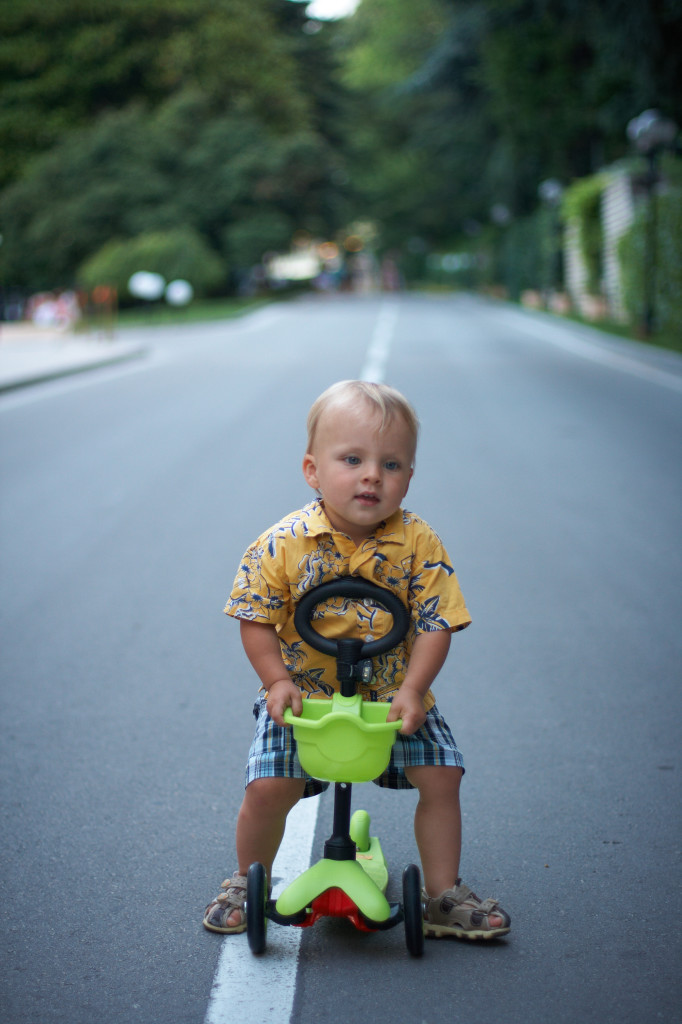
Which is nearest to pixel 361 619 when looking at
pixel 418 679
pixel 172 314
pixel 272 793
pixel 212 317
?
pixel 418 679

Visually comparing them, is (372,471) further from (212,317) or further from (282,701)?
(212,317)

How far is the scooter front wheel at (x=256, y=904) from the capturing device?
8.68 feet

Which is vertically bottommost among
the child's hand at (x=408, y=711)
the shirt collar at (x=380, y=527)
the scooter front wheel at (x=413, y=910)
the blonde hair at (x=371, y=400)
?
the scooter front wheel at (x=413, y=910)

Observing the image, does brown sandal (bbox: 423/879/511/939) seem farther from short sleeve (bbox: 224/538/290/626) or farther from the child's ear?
the child's ear

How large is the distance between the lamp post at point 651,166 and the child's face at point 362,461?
19162 mm

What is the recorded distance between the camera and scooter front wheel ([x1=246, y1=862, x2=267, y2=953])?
2646 mm

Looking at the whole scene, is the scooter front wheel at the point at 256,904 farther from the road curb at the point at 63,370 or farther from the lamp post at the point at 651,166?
the lamp post at the point at 651,166

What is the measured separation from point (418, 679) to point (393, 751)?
0.25m

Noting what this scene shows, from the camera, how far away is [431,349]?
2331cm

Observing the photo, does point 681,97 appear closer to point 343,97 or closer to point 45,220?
point 45,220

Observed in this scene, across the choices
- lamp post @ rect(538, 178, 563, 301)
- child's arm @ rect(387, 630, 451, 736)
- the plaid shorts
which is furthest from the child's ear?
lamp post @ rect(538, 178, 563, 301)

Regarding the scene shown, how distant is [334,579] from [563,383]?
47.5 feet

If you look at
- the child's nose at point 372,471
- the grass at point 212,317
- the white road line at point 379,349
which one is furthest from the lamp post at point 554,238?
the child's nose at point 372,471

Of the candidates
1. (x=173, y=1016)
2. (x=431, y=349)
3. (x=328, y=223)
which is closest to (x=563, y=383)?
(x=431, y=349)
